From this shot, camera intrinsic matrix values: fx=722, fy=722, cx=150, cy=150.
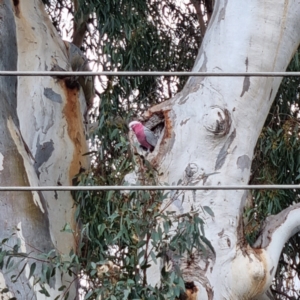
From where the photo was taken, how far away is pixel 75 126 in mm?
3355

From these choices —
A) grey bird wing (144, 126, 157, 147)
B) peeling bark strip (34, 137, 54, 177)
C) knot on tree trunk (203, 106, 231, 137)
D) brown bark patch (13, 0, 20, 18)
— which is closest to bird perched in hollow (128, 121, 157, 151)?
grey bird wing (144, 126, 157, 147)

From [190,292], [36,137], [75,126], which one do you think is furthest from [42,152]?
[190,292]

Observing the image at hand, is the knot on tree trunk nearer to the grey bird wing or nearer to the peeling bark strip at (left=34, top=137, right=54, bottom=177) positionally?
the grey bird wing

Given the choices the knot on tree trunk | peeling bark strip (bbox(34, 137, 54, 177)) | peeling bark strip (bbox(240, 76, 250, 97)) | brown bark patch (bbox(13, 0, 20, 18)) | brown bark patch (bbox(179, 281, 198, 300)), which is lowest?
brown bark patch (bbox(179, 281, 198, 300))

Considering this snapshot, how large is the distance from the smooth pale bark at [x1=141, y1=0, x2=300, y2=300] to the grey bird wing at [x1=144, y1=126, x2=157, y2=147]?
4 centimetres

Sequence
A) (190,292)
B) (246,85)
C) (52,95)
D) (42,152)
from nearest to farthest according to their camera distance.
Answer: (190,292), (246,85), (42,152), (52,95)

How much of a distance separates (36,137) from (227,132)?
92 cm

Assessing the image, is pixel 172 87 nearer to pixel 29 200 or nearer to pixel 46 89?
pixel 46 89

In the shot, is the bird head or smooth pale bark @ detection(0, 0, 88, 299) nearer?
smooth pale bark @ detection(0, 0, 88, 299)

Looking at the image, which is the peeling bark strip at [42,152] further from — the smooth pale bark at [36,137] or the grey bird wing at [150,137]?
the grey bird wing at [150,137]

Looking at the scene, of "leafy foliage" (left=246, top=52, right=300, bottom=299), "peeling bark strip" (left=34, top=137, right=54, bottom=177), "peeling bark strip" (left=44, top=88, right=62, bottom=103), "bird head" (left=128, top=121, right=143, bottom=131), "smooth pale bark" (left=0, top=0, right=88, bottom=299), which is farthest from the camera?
"leafy foliage" (left=246, top=52, right=300, bottom=299)

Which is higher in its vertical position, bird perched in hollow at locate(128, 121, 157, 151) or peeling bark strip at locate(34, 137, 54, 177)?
bird perched in hollow at locate(128, 121, 157, 151)

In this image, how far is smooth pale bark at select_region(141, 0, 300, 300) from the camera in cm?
253

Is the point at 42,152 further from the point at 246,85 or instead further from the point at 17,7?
the point at 246,85
